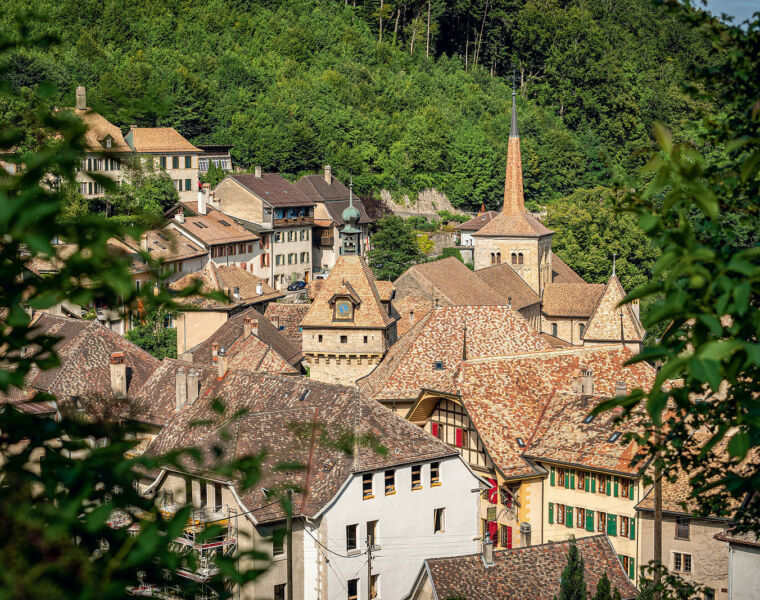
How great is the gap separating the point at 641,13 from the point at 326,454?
13947cm

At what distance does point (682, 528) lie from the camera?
3806 centimetres

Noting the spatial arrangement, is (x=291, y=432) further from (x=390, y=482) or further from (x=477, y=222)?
(x=477, y=222)

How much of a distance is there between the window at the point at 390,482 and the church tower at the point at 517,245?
152 feet

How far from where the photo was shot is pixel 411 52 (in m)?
134

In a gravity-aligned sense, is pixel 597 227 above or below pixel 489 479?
above

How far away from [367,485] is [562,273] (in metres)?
55.9

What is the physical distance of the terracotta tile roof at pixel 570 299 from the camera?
270 feet

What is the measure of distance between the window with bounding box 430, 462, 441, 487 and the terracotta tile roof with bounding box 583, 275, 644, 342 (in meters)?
30.2

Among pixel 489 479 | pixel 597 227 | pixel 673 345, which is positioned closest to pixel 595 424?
pixel 489 479

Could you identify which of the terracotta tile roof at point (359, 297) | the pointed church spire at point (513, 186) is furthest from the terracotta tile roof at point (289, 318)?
the pointed church spire at point (513, 186)

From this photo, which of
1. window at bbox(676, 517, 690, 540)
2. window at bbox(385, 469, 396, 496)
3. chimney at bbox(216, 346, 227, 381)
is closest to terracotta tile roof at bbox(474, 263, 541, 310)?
chimney at bbox(216, 346, 227, 381)

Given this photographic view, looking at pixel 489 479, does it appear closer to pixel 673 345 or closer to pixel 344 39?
pixel 673 345

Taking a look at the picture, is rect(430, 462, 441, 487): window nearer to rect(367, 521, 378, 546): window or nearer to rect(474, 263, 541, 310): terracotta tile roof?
rect(367, 521, 378, 546): window

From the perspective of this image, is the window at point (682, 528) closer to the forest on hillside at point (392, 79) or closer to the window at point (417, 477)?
the window at point (417, 477)
